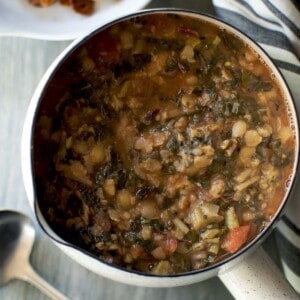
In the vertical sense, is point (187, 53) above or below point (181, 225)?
above

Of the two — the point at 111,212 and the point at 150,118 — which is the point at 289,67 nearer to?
the point at 150,118

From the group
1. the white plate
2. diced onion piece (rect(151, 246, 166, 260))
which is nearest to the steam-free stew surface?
diced onion piece (rect(151, 246, 166, 260))

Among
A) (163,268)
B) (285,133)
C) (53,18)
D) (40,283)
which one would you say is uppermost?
(285,133)

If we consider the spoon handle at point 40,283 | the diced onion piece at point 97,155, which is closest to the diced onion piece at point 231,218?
the diced onion piece at point 97,155

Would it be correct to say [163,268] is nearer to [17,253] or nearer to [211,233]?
[211,233]

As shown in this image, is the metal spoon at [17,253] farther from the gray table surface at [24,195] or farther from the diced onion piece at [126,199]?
the diced onion piece at [126,199]

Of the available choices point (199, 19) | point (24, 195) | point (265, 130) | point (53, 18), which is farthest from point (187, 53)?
point (24, 195)
